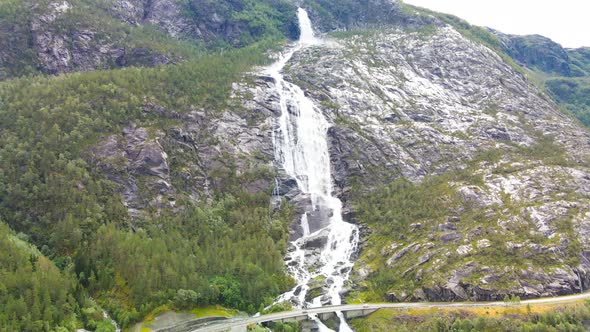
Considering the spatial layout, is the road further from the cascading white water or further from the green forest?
the green forest

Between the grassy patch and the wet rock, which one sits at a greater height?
the wet rock

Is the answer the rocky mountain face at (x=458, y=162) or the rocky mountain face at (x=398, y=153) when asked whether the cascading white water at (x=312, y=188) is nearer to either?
the rocky mountain face at (x=398, y=153)

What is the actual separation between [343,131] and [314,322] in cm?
7020

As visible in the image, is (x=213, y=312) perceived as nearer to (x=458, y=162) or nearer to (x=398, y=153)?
(x=398, y=153)

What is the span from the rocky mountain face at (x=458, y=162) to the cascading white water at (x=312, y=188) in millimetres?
3558

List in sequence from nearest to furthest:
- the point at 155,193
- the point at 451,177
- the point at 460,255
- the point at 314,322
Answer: the point at 314,322 < the point at 460,255 < the point at 155,193 < the point at 451,177

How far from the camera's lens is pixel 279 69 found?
18412 centimetres

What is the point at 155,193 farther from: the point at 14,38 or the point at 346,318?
the point at 14,38

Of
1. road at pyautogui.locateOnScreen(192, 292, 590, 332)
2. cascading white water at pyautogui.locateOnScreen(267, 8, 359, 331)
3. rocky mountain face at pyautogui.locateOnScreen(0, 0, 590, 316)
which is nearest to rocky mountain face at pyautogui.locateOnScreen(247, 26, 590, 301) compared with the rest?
rocky mountain face at pyautogui.locateOnScreen(0, 0, 590, 316)

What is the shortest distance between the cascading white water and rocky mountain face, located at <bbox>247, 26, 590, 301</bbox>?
3558mm

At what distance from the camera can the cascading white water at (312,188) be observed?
103312 millimetres

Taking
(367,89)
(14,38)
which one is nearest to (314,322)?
(367,89)

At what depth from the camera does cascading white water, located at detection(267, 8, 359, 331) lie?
339 feet

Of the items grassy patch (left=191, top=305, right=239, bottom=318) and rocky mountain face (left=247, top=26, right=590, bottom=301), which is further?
rocky mountain face (left=247, top=26, right=590, bottom=301)
